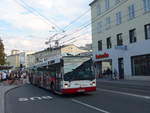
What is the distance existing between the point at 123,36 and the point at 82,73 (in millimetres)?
23819

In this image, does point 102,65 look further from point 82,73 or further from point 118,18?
point 82,73

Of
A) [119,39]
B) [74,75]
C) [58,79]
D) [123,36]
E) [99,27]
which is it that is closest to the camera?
[74,75]

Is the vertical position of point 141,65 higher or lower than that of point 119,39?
lower

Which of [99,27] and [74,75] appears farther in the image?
[99,27]

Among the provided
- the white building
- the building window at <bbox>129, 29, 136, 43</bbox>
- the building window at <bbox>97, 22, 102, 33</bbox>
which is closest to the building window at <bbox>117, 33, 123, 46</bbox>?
the white building

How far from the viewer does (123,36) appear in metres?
39.5

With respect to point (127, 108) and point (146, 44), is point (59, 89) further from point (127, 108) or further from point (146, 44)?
point (146, 44)

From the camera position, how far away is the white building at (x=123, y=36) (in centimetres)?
3458

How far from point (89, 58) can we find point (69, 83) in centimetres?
224

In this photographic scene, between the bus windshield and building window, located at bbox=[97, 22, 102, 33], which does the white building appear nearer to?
building window, located at bbox=[97, 22, 102, 33]

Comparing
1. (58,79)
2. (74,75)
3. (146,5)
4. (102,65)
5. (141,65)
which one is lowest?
(58,79)

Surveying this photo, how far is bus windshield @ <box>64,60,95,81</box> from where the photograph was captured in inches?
656

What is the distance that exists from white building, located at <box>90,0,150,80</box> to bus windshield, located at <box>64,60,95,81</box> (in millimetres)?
18182

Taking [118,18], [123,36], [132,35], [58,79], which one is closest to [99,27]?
[118,18]
